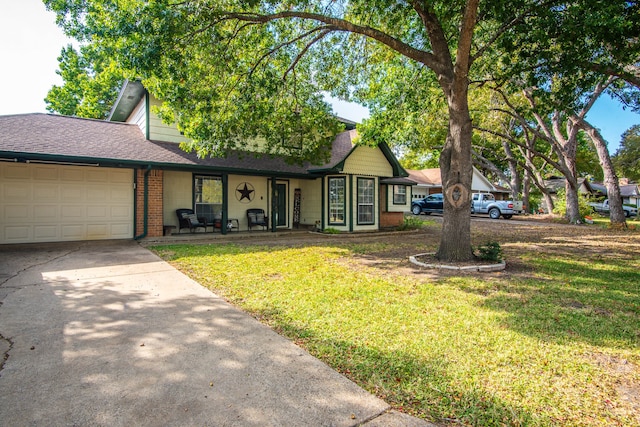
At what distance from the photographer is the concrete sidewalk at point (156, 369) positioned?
2.48 meters

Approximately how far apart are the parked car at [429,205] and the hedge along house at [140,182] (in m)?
13.4

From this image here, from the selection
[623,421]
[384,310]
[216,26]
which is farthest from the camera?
[216,26]

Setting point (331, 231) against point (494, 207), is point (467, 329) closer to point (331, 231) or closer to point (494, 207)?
point (331, 231)

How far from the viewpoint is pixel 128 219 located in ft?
39.0

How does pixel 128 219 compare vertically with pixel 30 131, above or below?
below

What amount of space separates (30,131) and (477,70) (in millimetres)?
14265

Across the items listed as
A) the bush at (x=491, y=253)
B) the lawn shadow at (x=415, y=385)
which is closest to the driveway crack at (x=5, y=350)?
the lawn shadow at (x=415, y=385)

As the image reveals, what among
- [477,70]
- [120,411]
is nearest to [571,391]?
[120,411]

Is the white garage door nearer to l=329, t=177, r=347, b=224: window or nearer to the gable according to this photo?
l=329, t=177, r=347, b=224: window

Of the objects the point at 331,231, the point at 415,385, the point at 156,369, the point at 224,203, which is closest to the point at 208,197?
the point at 224,203

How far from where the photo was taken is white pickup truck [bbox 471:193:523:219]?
25234mm

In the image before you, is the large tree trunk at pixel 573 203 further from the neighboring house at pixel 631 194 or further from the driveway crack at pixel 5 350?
the neighboring house at pixel 631 194

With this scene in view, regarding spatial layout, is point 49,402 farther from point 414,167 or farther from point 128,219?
point 414,167

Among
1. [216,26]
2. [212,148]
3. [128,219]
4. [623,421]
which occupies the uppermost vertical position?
[216,26]
